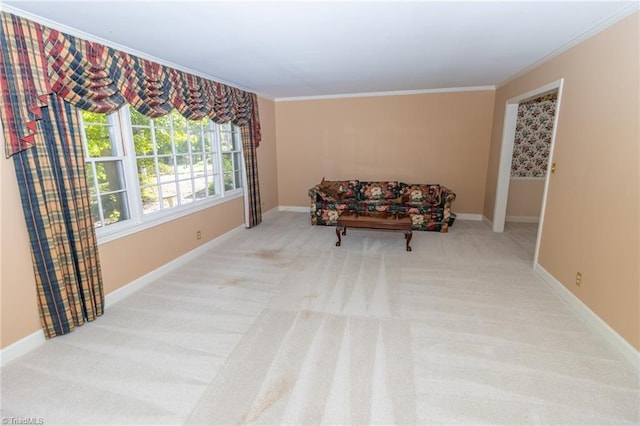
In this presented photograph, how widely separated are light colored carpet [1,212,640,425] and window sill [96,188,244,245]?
636 millimetres

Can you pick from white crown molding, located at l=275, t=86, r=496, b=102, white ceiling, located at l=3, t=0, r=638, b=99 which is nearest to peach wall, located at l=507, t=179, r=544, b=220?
white crown molding, located at l=275, t=86, r=496, b=102

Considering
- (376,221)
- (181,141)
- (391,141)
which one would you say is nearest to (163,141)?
(181,141)

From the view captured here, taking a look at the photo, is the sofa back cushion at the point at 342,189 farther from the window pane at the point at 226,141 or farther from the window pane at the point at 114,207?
the window pane at the point at 114,207

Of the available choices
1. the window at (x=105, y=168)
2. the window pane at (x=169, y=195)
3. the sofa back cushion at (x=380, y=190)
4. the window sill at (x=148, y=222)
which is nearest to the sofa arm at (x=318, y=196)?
the sofa back cushion at (x=380, y=190)

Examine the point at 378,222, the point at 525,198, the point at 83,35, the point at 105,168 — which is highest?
the point at 83,35

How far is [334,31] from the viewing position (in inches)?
99.0

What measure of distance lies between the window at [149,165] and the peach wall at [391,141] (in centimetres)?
196

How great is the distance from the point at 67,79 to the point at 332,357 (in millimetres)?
2890

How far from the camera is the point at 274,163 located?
21.3 feet

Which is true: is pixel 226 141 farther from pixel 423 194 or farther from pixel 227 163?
pixel 423 194

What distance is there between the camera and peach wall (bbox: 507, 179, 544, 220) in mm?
5500

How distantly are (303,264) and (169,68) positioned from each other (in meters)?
2.73

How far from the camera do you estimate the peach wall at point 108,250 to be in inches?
83.7

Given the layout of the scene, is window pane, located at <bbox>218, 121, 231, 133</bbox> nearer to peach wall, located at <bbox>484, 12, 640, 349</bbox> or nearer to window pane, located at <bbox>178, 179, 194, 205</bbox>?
window pane, located at <bbox>178, 179, 194, 205</bbox>
